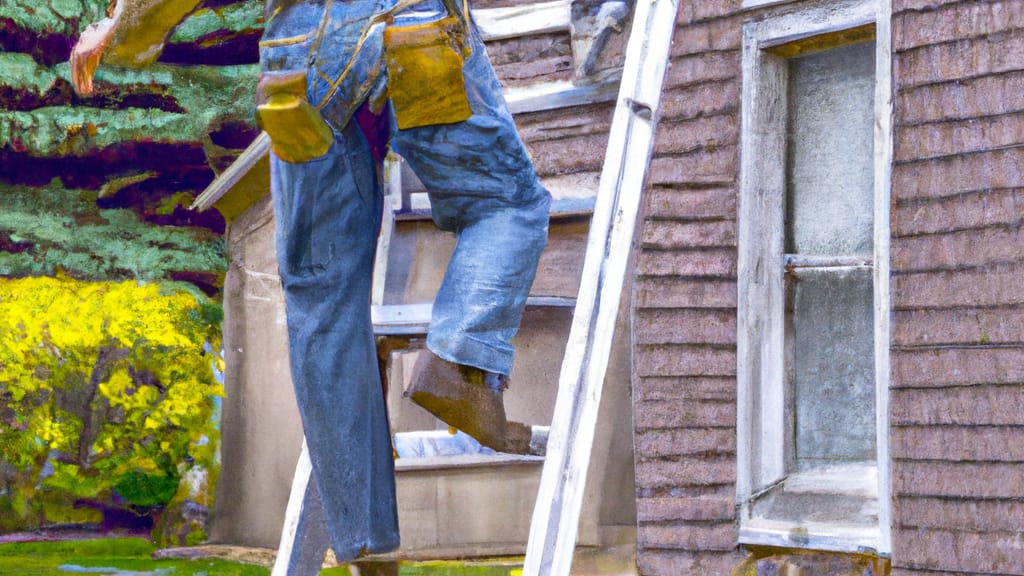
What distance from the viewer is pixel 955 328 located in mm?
2990

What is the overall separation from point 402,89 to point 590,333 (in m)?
0.51

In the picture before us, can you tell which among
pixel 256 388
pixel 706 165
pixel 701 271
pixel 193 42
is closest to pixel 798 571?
pixel 701 271

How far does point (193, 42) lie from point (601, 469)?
3.05 meters

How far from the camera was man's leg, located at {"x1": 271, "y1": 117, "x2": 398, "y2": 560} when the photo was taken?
2229mm

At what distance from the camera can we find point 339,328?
229 cm

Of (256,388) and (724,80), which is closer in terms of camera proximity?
(724,80)

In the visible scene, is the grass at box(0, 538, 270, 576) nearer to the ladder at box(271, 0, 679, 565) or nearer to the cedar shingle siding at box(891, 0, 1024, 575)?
the ladder at box(271, 0, 679, 565)

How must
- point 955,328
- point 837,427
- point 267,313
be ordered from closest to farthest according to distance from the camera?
point 955,328 < point 837,427 < point 267,313

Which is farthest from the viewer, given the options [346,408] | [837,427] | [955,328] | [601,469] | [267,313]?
[267,313]

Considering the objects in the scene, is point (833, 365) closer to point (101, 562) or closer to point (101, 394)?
point (101, 562)

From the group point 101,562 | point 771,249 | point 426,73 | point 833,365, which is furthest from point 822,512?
point 101,562

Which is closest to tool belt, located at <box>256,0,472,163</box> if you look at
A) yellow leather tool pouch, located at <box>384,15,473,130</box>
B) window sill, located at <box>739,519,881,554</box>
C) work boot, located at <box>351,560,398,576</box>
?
yellow leather tool pouch, located at <box>384,15,473,130</box>

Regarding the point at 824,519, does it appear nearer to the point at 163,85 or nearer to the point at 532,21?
the point at 532,21

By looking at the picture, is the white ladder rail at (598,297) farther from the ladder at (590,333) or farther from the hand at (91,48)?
the hand at (91,48)
